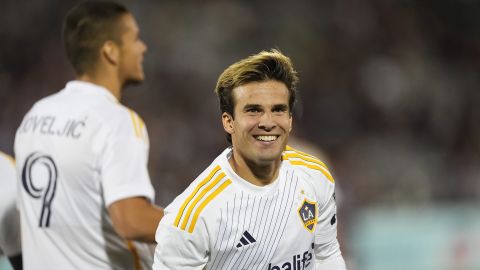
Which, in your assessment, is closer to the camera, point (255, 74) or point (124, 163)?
point (255, 74)

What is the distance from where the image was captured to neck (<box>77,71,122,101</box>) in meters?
3.47

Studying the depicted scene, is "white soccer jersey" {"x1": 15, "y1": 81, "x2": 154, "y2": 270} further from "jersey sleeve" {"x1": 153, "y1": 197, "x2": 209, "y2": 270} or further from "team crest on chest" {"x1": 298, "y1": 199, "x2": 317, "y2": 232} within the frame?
"team crest on chest" {"x1": 298, "y1": 199, "x2": 317, "y2": 232}

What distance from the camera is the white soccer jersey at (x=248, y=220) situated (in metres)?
2.63

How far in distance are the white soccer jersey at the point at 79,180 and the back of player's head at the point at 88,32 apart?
21 cm

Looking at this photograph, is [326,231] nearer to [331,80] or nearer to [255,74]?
[255,74]

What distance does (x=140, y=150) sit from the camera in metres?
3.23

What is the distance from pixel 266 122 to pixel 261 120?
20 mm

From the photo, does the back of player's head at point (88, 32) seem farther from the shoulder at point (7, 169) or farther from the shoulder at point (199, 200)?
the shoulder at point (199, 200)

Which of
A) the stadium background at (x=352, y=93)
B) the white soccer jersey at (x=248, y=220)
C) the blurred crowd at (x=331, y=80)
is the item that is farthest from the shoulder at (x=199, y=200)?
the blurred crowd at (x=331, y=80)

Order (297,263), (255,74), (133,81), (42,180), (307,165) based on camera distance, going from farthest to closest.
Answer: (133,81) < (42,180) < (307,165) < (297,263) < (255,74)

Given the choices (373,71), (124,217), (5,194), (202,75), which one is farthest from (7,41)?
(124,217)

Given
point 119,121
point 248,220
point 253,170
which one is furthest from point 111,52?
point 248,220

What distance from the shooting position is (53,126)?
3.29 metres

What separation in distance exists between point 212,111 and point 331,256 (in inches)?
286
